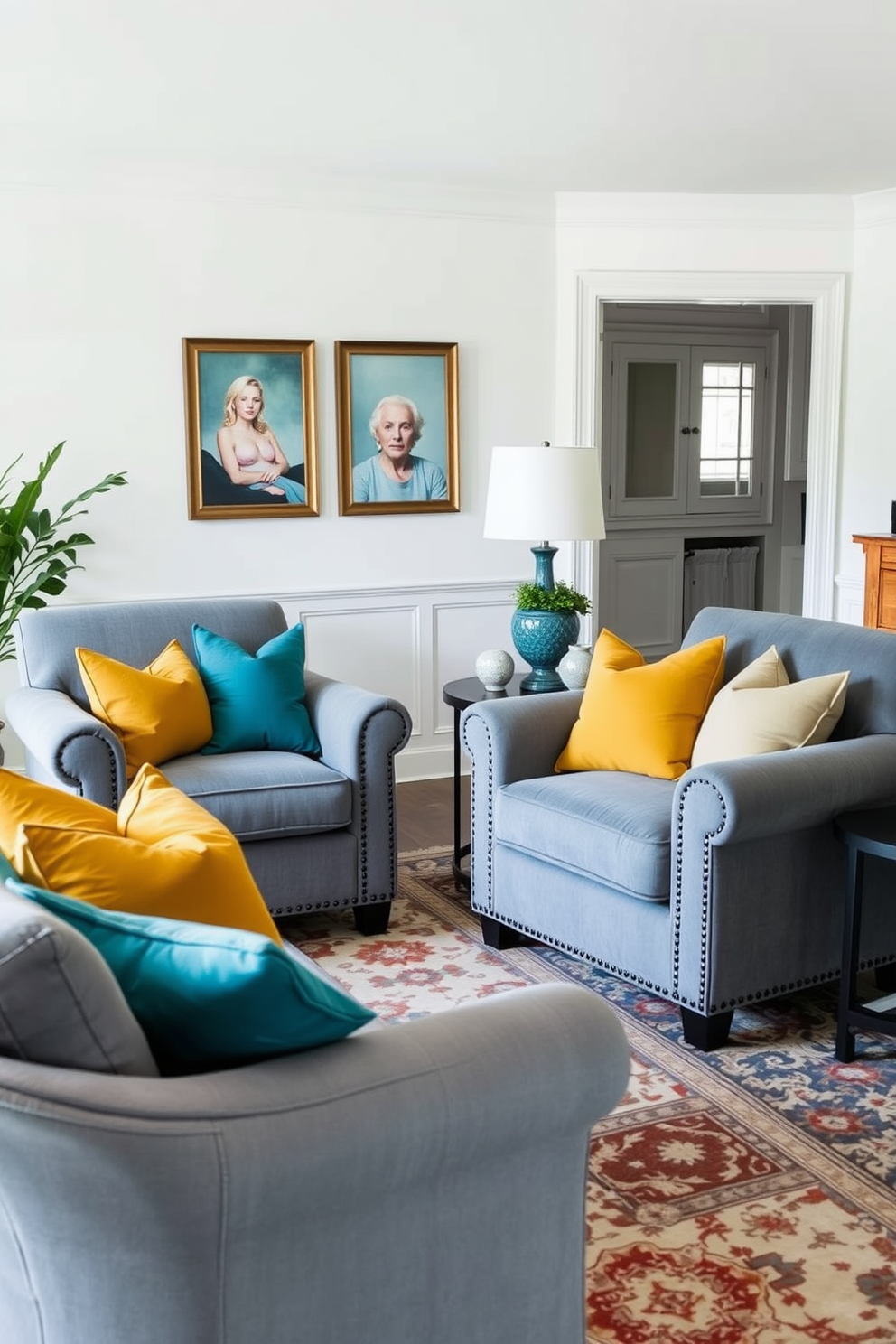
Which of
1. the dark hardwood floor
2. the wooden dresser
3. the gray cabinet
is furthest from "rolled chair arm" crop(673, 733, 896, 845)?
the gray cabinet

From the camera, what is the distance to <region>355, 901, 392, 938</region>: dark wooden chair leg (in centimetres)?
392

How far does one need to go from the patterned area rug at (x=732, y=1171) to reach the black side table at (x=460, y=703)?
2.16ft

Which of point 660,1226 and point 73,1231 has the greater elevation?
point 73,1231

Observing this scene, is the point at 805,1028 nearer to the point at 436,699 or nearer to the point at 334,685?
the point at 334,685

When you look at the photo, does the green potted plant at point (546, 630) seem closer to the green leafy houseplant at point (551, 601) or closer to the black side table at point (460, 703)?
the green leafy houseplant at point (551, 601)

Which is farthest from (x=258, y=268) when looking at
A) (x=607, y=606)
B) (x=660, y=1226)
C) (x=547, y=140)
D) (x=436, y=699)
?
(x=660, y=1226)

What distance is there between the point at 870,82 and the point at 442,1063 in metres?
3.68

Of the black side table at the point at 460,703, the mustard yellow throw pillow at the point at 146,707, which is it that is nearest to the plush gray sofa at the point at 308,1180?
the mustard yellow throw pillow at the point at 146,707

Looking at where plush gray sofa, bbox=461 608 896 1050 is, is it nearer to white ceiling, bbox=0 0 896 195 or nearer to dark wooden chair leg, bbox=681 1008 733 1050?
dark wooden chair leg, bbox=681 1008 733 1050

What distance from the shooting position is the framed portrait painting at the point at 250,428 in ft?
17.1

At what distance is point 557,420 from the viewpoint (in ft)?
19.2

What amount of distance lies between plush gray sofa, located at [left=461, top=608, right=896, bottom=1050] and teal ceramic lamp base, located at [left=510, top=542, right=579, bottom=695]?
435 millimetres

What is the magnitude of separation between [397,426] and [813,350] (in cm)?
198

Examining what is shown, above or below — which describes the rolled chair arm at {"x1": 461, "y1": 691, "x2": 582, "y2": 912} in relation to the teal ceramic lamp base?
below
